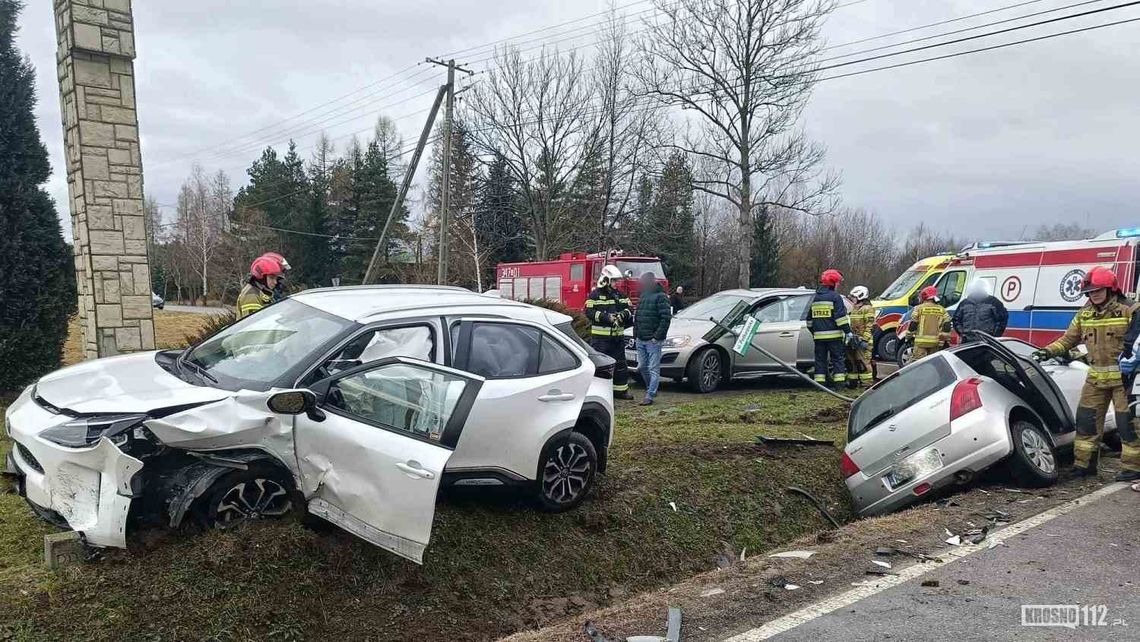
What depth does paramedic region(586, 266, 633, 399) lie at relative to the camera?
10648 millimetres

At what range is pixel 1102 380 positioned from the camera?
6586mm

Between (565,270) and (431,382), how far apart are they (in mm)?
18661

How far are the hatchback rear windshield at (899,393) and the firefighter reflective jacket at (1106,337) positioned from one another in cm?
135

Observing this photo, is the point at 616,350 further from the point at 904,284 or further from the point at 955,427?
the point at 904,284

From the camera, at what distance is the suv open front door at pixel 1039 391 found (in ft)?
21.4

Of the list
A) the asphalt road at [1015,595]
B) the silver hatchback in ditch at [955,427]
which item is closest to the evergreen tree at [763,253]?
the silver hatchback in ditch at [955,427]

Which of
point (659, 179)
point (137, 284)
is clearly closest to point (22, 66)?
point (137, 284)

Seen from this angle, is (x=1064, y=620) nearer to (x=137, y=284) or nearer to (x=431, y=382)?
(x=431, y=382)

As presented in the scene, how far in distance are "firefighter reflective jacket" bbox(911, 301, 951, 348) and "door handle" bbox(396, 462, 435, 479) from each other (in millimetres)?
9053

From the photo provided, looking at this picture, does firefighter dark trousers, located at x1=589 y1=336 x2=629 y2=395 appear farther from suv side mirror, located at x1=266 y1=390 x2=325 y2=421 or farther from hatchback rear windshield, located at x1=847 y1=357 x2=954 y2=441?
suv side mirror, located at x1=266 y1=390 x2=325 y2=421

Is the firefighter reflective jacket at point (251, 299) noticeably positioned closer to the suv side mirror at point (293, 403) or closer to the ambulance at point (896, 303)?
the suv side mirror at point (293, 403)

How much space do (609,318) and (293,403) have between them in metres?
7.02

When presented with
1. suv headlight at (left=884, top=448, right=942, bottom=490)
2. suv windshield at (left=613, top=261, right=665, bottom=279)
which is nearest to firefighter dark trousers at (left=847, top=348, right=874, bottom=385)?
suv headlight at (left=884, top=448, right=942, bottom=490)

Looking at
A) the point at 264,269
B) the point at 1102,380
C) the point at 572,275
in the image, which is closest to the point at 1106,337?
the point at 1102,380
